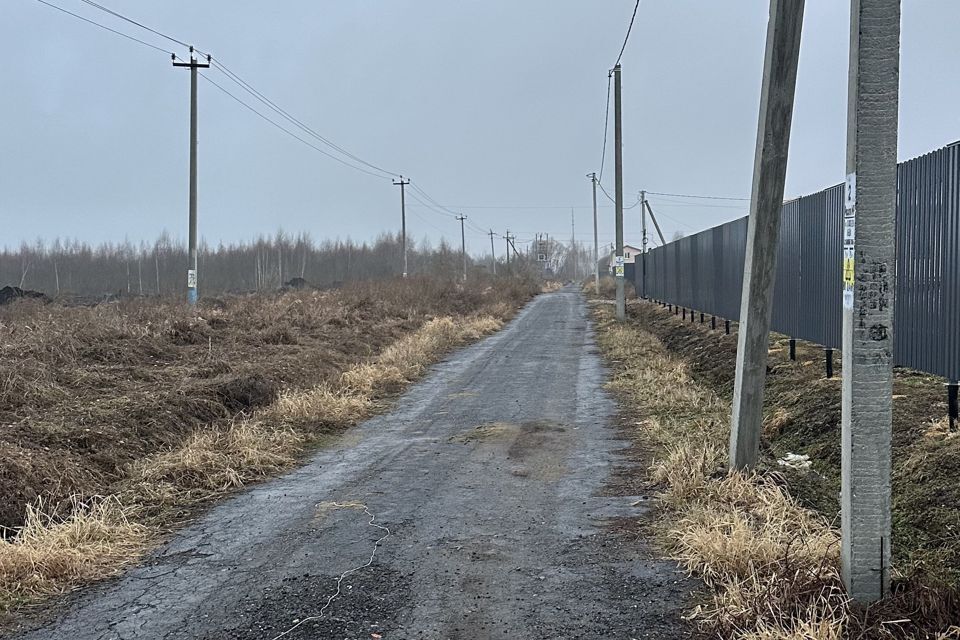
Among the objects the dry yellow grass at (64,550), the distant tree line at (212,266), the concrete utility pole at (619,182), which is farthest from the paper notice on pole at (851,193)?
the distant tree line at (212,266)

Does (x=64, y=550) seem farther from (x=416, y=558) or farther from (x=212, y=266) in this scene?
(x=212, y=266)

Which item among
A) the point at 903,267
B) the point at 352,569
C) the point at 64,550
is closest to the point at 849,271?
the point at 352,569

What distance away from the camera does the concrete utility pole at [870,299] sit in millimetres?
3396

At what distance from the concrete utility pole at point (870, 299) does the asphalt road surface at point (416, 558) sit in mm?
938

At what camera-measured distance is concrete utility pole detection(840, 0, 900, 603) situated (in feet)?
11.1

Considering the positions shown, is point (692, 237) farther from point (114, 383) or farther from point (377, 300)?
point (114, 383)

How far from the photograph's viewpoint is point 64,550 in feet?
14.9

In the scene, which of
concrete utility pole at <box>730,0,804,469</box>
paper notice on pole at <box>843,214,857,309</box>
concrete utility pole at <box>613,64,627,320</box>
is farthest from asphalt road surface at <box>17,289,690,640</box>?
concrete utility pole at <box>613,64,627,320</box>

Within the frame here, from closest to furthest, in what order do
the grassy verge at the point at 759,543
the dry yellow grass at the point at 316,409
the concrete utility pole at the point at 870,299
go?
the grassy verge at the point at 759,543 < the concrete utility pole at the point at 870,299 < the dry yellow grass at the point at 316,409

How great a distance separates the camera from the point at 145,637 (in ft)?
11.9

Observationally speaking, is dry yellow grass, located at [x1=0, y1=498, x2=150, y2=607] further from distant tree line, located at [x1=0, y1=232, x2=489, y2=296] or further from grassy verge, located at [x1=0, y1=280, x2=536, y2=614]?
distant tree line, located at [x1=0, y1=232, x2=489, y2=296]

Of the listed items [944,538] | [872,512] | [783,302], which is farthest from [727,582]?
[783,302]

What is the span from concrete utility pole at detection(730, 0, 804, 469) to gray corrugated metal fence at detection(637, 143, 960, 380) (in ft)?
5.27

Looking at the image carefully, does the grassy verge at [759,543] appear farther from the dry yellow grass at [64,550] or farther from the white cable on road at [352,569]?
the dry yellow grass at [64,550]
